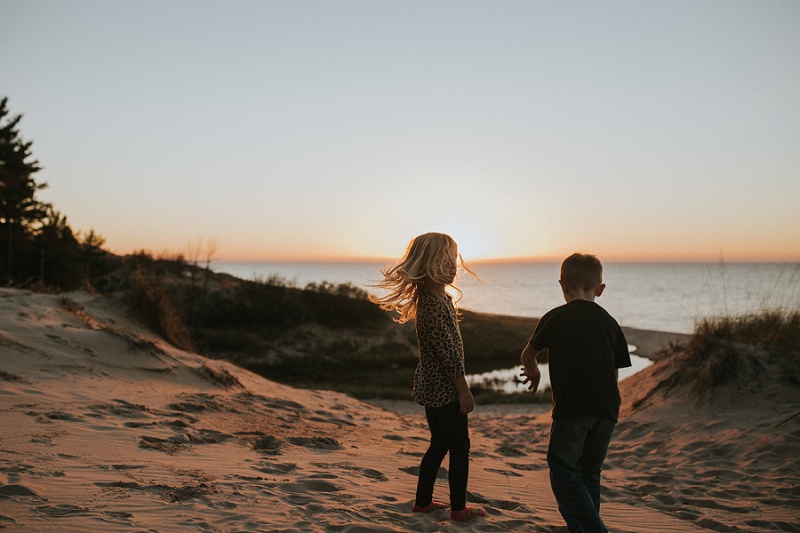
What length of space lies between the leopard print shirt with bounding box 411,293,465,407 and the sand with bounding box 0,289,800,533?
86 cm

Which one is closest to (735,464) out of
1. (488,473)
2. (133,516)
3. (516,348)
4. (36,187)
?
(488,473)

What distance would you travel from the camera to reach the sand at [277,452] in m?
3.65

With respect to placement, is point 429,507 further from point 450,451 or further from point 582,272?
point 582,272

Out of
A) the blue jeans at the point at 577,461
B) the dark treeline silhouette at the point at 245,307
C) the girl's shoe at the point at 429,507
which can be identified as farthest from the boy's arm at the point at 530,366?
the dark treeline silhouette at the point at 245,307

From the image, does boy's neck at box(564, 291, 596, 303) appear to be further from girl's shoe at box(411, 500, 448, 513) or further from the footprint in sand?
the footprint in sand

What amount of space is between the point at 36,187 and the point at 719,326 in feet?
104

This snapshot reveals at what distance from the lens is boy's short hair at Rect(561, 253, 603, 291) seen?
141 inches

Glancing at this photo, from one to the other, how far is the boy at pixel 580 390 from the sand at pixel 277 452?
0.73 meters

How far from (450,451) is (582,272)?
1.44 meters

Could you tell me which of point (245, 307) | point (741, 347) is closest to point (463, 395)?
point (741, 347)

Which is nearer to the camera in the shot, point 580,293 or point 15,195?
point 580,293

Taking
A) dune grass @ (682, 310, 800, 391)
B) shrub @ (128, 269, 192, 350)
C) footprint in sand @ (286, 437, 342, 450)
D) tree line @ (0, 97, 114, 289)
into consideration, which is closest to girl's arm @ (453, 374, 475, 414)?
footprint in sand @ (286, 437, 342, 450)

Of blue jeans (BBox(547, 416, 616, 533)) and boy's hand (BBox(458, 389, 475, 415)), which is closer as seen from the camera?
blue jeans (BBox(547, 416, 616, 533))

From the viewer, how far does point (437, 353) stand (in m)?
3.74
